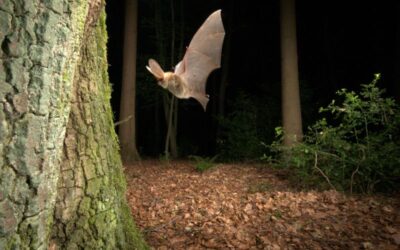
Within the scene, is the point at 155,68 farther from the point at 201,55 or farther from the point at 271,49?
the point at 271,49

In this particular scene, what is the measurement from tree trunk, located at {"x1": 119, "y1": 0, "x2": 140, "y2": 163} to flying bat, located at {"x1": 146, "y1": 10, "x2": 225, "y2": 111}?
6.72 m

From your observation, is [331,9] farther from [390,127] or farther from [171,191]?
[171,191]

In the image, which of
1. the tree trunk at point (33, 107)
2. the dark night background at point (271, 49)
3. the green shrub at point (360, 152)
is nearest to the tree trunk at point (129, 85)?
the dark night background at point (271, 49)

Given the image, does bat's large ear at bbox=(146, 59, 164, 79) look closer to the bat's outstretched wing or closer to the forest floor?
the bat's outstretched wing

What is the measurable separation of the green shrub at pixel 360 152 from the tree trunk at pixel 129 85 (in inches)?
219

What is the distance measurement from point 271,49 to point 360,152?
13.0 meters

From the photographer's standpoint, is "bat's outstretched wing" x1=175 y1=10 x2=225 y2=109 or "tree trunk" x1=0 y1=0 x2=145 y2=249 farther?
"bat's outstretched wing" x1=175 y1=10 x2=225 y2=109

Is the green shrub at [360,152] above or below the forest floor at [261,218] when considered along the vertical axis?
above

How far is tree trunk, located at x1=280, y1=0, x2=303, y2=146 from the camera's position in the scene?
8688mm

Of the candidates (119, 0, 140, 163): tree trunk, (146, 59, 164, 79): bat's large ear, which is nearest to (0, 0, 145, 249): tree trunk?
(146, 59, 164, 79): bat's large ear

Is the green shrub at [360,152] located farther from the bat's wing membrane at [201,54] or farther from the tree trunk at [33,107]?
the tree trunk at [33,107]

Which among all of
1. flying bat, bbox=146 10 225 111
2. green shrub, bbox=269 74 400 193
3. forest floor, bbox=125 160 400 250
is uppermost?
flying bat, bbox=146 10 225 111

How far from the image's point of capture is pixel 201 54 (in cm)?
347

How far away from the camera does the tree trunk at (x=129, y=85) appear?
Result: 10141 mm
